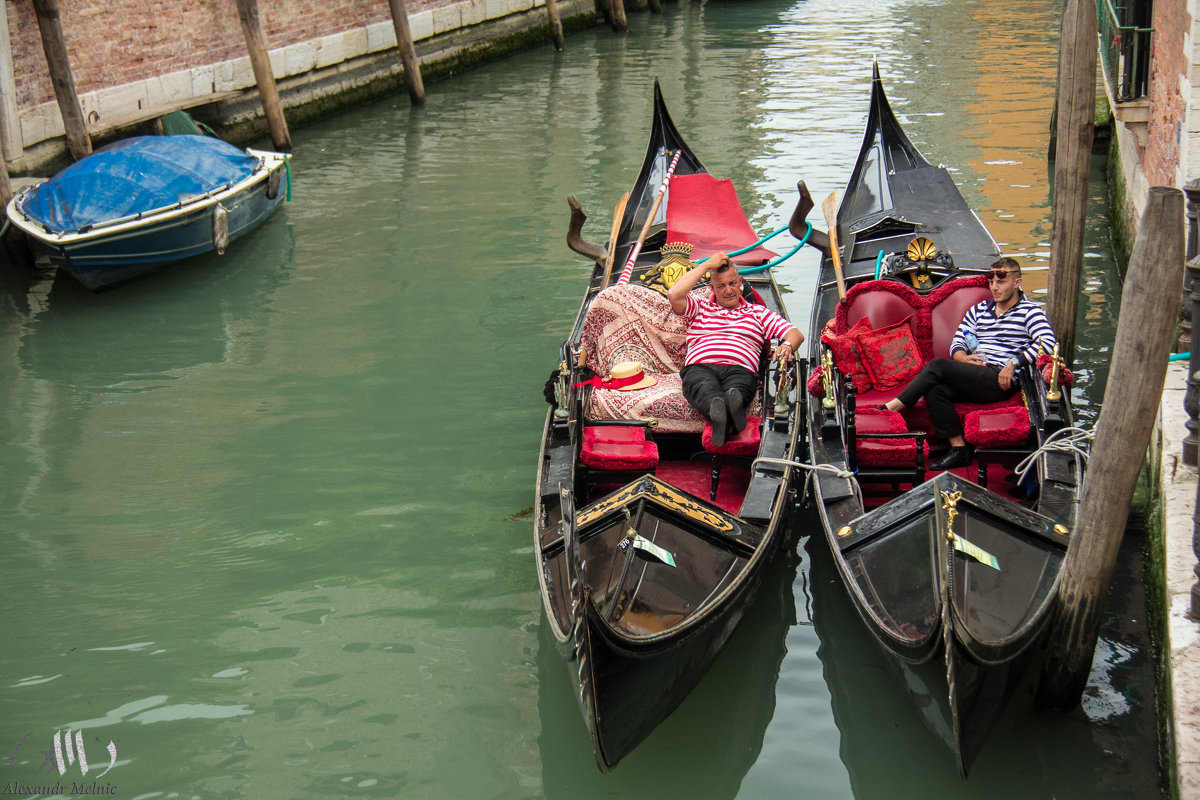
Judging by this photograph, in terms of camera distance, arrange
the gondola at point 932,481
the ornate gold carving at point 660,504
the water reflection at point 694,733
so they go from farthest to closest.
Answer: the ornate gold carving at point 660,504 → the water reflection at point 694,733 → the gondola at point 932,481

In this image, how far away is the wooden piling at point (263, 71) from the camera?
8.21 metres

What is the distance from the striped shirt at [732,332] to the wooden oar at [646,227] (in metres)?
0.44

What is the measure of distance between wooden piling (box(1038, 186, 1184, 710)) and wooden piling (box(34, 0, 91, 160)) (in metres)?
5.91

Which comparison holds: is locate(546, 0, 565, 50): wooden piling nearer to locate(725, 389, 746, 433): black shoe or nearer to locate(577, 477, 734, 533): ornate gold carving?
locate(725, 389, 746, 433): black shoe

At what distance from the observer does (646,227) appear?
4.96m

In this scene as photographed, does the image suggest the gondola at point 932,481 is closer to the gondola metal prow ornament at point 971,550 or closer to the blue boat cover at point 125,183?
the gondola metal prow ornament at point 971,550

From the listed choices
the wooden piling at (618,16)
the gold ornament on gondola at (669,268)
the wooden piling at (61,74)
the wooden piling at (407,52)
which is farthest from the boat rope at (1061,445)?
the wooden piling at (618,16)

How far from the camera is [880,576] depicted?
2.76m

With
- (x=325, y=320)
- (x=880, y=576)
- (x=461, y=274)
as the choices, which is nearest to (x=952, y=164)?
(x=461, y=274)

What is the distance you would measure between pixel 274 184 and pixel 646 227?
2.75 meters

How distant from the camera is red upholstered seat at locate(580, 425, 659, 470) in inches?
133

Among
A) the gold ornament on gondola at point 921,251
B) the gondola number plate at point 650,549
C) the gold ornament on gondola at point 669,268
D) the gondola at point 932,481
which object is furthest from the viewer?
the gold ornament on gondola at point 669,268

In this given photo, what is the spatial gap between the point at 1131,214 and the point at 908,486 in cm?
267

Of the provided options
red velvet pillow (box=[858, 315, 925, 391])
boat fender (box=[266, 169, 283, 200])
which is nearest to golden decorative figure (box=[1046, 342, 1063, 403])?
red velvet pillow (box=[858, 315, 925, 391])
